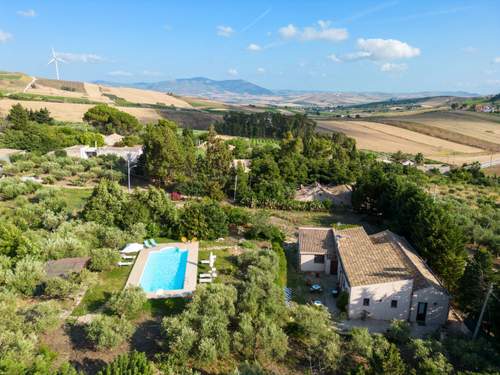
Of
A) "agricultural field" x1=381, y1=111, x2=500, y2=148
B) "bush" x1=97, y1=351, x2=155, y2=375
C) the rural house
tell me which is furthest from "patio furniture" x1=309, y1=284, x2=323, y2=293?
"agricultural field" x1=381, y1=111, x2=500, y2=148

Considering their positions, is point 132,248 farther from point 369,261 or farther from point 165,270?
point 369,261

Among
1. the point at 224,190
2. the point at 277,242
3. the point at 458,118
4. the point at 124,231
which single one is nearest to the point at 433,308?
the point at 277,242

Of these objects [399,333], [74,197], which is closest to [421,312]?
[399,333]

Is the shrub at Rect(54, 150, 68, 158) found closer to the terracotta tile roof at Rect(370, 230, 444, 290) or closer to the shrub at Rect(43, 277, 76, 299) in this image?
the shrub at Rect(43, 277, 76, 299)

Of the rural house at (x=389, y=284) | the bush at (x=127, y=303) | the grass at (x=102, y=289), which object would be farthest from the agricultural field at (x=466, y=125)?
the bush at (x=127, y=303)

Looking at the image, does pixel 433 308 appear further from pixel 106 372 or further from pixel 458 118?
pixel 458 118

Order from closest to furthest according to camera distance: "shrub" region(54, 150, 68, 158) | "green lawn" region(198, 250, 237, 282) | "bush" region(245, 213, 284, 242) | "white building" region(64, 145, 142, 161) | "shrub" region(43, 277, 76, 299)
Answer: "shrub" region(43, 277, 76, 299), "green lawn" region(198, 250, 237, 282), "bush" region(245, 213, 284, 242), "shrub" region(54, 150, 68, 158), "white building" region(64, 145, 142, 161)

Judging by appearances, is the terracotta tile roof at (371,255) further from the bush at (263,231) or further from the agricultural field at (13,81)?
the agricultural field at (13,81)
